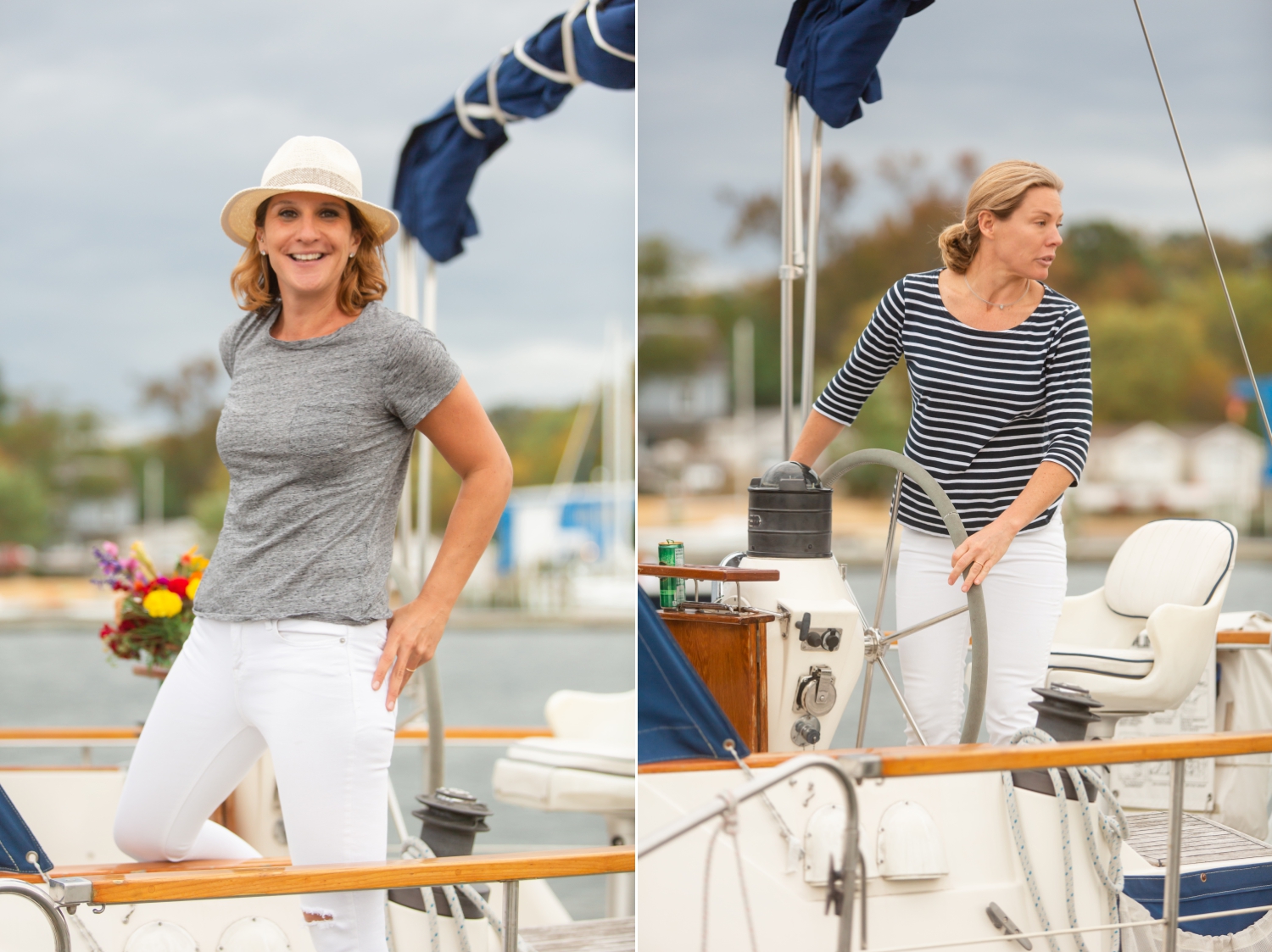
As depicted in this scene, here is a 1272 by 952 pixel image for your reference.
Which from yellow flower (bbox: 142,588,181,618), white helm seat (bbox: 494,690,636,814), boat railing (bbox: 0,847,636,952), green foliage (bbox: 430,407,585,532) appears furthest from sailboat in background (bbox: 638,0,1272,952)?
green foliage (bbox: 430,407,585,532)

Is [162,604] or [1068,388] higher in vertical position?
[1068,388]

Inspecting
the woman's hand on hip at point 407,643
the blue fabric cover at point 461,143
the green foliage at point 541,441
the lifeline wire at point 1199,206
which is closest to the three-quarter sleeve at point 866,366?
the lifeline wire at point 1199,206

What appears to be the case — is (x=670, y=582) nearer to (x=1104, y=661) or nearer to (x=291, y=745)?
(x=291, y=745)

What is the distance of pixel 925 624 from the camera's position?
204cm

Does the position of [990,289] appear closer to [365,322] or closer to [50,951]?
[365,322]

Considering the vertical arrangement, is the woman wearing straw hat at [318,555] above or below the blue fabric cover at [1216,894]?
above

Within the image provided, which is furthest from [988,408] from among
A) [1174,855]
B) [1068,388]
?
[1174,855]

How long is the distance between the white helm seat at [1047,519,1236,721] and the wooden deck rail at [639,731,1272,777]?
0.64 m

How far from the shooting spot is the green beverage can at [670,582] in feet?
6.47

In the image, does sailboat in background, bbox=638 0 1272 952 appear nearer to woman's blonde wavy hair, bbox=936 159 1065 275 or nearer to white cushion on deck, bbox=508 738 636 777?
woman's blonde wavy hair, bbox=936 159 1065 275

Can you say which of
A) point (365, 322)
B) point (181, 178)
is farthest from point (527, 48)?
point (181, 178)

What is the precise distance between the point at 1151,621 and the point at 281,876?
6.13 ft

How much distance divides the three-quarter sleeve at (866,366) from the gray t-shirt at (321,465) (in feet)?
3.10

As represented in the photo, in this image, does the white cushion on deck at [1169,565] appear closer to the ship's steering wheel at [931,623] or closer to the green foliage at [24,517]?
the ship's steering wheel at [931,623]
